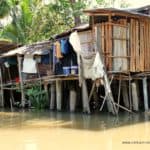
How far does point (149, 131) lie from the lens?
13.2m

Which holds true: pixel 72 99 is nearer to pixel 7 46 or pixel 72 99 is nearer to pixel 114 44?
pixel 114 44

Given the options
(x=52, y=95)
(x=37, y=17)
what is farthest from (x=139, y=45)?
(x=37, y=17)

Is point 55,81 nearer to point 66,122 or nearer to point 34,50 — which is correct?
point 34,50

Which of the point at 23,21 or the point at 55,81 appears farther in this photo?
the point at 23,21

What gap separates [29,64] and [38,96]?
1595mm

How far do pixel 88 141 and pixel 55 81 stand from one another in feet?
27.2

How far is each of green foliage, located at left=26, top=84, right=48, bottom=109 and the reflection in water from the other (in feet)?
8.00

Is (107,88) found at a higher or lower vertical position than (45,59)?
lower

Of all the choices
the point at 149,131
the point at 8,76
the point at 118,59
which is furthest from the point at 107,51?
the point at 8,76

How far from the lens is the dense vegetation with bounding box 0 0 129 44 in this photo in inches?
1044

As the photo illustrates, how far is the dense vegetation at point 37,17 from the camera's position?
26.5 metres

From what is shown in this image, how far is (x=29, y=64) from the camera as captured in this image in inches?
827

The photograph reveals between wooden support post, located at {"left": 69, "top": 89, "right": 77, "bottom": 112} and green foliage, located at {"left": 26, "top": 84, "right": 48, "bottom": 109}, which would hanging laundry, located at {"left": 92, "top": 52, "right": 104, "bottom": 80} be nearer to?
wooden support post, located at {"left": 69, "top": 89, "right": 77, "bottom": 112}

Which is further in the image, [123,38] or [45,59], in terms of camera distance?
[45,59]
